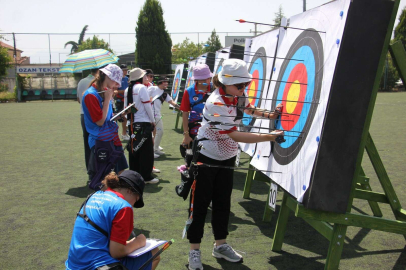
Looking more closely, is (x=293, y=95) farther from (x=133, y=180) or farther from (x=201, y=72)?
(x=201, y=72)

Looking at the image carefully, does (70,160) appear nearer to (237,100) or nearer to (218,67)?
(218,67)

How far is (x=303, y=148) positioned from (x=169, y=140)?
7905 millimetres

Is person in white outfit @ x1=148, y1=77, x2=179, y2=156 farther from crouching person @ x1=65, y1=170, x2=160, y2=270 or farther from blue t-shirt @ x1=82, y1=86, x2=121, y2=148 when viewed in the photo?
crouching person @ x1=65, y1=170, x2=160, y2=270

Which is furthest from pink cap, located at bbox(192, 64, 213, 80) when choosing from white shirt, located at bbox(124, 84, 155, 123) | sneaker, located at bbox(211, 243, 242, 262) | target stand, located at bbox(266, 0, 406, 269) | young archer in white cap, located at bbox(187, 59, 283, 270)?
target stand, located at bbox(266, 0, 406, 269)

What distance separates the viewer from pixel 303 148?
293 centimetres

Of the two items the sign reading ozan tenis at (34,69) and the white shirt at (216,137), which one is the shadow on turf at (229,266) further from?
the sign reading ozan tenis at (34,69)

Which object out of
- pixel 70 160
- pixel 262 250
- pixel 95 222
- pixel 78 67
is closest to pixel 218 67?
pixel 78 67

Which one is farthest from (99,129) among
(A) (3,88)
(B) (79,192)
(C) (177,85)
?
(A) (3,88)

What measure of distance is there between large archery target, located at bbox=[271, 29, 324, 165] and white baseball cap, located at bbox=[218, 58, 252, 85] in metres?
0.28

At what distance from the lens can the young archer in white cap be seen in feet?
10.4

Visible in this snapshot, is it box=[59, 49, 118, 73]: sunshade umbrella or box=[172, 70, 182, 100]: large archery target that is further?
box=[172, 70, 182, 100]: large archery target

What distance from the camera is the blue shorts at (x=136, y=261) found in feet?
8.19

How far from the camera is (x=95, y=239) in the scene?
234cm

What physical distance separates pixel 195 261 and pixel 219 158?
88 centimetres
